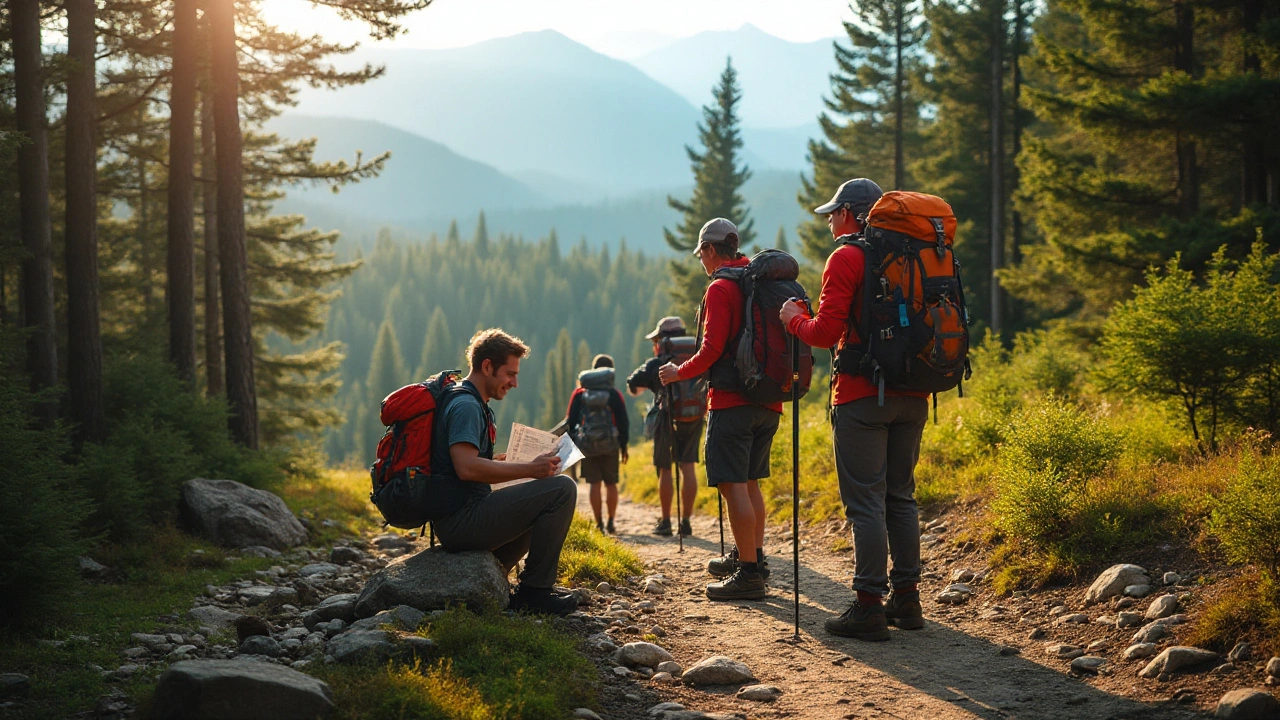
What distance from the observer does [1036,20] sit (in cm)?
3278

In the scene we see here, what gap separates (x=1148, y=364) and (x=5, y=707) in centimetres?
795

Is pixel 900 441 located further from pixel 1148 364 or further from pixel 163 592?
pixel 163 592

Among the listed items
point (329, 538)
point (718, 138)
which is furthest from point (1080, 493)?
point (718, 138)

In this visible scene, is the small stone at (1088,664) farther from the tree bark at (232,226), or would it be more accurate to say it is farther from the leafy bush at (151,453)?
the tree bark at (232,226)

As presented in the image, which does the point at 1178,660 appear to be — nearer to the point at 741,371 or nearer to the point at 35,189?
the point at 741,371

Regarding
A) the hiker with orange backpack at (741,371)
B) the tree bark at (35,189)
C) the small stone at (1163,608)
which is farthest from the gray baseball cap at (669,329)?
the tree bark at (35,189)

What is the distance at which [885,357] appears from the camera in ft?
17.0

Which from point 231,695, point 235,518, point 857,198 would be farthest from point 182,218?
point 231,695

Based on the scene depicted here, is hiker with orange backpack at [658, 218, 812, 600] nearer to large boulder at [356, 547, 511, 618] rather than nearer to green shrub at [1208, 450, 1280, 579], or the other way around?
large boulder at [356, 547, 511, 618]

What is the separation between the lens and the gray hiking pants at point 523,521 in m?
5.64

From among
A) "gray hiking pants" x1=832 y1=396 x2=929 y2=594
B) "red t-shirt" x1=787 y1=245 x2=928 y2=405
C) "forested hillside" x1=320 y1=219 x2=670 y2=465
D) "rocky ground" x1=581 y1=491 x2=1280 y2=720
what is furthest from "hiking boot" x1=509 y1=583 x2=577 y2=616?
"forested hillside" x1=320 y1=219 x2=670 y2=465

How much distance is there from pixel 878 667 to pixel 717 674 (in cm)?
92

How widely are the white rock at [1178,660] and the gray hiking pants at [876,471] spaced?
1407 millimetres

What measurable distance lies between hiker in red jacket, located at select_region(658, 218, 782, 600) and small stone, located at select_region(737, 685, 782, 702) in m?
1.81
